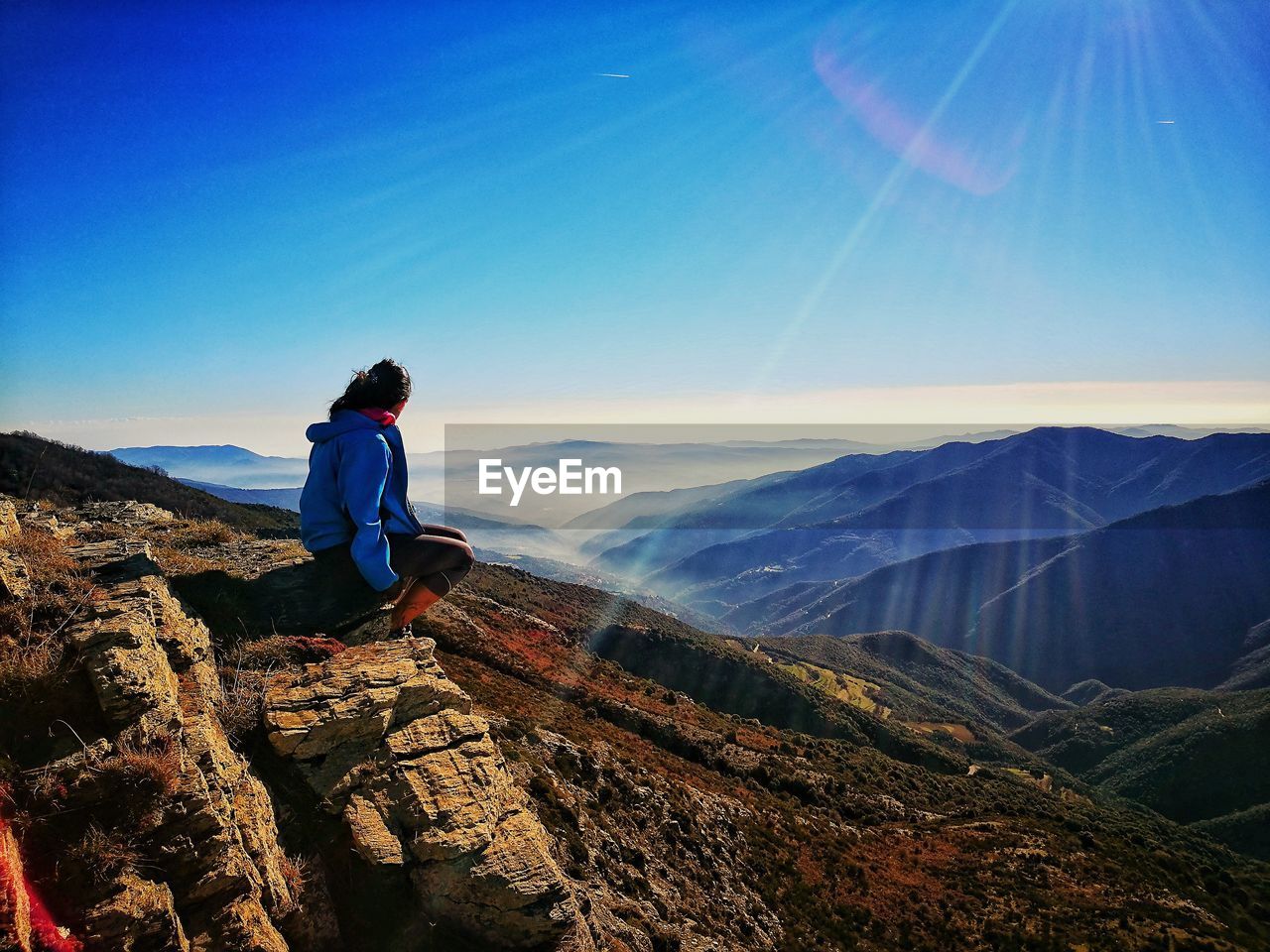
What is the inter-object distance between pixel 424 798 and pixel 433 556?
2.38 meters

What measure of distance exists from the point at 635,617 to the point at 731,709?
23502 millimetres

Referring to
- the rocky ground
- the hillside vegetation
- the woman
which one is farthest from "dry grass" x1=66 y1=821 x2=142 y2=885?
the hillside vegetation

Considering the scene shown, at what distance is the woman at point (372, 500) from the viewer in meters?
5.92

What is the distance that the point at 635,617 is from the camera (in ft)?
271

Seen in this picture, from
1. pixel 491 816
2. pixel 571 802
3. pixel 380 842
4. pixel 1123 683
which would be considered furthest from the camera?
pixel 1123 683

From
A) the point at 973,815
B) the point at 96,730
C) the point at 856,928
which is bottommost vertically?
the point at 973,815

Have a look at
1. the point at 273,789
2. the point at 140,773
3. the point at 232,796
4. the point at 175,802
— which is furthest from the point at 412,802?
the point at 140,773

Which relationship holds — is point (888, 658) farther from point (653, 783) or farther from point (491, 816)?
point (491, 816)

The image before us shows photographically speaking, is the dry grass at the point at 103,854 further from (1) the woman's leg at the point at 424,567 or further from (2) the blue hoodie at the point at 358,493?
(1) the woman's leg at the point at 424,567

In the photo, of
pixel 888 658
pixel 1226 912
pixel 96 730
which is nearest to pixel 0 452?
pixel 96 730

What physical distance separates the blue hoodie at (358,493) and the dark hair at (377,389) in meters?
0.21

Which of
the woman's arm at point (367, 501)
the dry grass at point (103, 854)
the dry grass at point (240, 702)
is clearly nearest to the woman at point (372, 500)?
the woman's arm at point (367, 501)

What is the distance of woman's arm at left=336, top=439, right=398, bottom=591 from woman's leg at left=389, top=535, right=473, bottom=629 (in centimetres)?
53

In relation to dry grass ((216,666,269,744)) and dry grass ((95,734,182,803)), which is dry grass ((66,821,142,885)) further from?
dry grass ((216,666,269,744))
